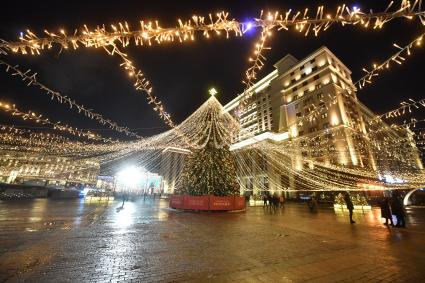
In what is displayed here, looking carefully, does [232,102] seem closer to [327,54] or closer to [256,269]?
[327,54]

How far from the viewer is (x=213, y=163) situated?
1783cm

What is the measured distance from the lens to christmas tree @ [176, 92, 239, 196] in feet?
57.1

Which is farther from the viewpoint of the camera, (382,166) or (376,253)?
(382,166)

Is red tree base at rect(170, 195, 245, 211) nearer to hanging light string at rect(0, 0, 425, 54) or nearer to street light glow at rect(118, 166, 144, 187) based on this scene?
hanging light string at rect(0, 0, 425, 54)

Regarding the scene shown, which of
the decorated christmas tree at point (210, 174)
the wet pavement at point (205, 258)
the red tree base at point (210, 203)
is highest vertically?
the decorated christmas tree at point (210, 174)

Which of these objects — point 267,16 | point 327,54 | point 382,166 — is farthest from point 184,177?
point 382,166

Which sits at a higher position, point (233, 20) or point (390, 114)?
point (390, 114)

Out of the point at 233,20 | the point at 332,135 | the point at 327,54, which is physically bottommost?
the point at 233,20

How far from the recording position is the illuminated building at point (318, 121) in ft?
129

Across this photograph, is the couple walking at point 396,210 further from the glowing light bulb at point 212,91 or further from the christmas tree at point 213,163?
the glowing light bulb at point 212,91

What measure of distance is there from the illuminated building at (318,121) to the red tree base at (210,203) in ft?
62.4

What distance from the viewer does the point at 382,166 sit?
46844mm

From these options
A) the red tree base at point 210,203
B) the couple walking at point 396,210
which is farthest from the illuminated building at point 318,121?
the couple walking at point 396,210

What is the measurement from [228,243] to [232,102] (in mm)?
71156
